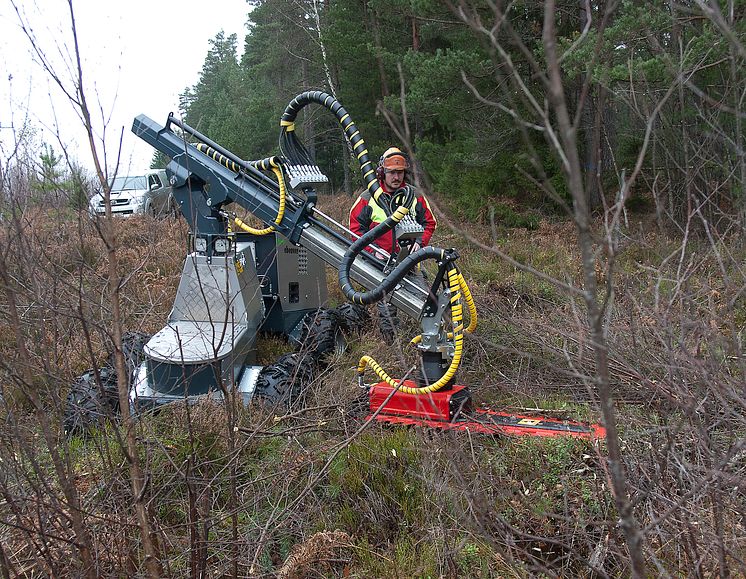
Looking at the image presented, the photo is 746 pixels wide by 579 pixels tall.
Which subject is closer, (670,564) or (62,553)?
(62,553)

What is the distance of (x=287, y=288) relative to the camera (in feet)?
20.0

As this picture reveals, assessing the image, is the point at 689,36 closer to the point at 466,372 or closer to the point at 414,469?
the point at 466,372

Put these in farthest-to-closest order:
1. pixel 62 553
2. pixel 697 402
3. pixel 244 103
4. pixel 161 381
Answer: pixel 244 103 → pixel 161 381 → pixel 62 553 → pixel 697 402

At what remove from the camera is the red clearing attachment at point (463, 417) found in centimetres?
387

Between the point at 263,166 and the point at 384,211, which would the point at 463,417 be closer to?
the point at 384,211

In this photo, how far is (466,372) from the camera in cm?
536

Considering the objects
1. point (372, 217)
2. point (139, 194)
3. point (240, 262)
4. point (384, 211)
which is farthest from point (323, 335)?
point (139, 194)

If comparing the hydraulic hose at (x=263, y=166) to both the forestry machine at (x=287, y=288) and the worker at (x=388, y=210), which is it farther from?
the worker at (x=388, y=210)

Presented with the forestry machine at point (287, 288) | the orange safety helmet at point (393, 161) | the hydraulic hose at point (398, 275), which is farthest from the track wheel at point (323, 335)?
the orange safety helmet at point (393, 161)

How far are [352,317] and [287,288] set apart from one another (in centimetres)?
63

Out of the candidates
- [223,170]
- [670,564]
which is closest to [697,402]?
[670,564]

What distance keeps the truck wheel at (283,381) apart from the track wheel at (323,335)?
42 cm

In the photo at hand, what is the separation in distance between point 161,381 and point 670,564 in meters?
3.14

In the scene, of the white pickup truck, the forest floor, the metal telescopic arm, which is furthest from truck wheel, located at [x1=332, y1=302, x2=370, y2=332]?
the white pickup truck
